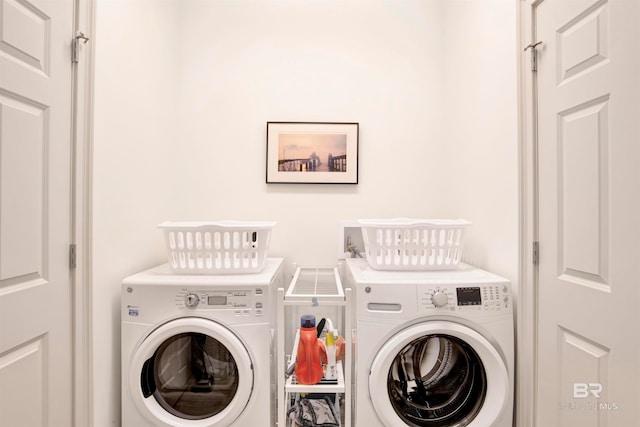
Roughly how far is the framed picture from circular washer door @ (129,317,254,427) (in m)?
1.08

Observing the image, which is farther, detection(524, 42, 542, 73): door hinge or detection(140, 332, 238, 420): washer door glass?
detection(140, 332, 238, 420): washer door glass

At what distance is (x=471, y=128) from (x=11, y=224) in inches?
83.7

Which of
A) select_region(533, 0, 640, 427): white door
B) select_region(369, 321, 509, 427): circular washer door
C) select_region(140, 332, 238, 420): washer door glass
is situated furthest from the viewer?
select_region(140, 332, 238, 420): washer door glass

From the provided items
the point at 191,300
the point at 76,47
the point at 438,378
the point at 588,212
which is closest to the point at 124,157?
the point at 76,47

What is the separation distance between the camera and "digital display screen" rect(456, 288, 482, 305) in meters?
1.42

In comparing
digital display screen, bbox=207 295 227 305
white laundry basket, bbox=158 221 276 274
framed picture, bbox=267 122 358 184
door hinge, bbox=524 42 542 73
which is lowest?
digital display screen, bbox=207 295 227 305

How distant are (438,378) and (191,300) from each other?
1167mm

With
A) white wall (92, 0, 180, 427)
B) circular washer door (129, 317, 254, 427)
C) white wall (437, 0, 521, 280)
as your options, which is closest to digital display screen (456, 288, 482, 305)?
white wall (437, 0, 521, 280)

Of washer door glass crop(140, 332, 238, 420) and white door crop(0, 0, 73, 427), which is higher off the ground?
white door crop(0, 0, 73, 427)

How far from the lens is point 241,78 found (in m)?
2.27

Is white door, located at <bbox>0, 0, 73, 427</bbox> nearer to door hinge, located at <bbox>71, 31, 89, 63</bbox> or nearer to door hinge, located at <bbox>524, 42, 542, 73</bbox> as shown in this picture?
door hinge, located at <bbox>71, 31, 89, 63</bbox>

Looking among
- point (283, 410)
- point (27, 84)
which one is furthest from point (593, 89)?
point (27, 84)

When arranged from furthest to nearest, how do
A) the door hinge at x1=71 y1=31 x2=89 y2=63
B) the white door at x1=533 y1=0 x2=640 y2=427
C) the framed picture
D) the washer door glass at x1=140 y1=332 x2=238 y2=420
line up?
1. the framed picture
2. the washer door glass at x1=140 y1=332 x2=238 y2=420
3. the door hinge at x1=71 y1=31 x2=89 y2=63
4. the white door at x1=533 y1=0 x2=640 y2=427

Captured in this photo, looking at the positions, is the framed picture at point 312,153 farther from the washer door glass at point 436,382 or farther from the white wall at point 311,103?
the washer door glass at point 436,382
